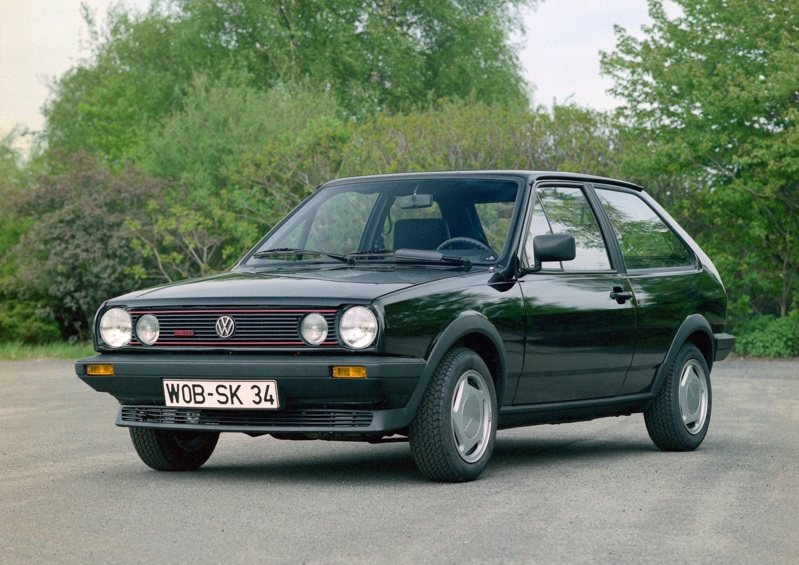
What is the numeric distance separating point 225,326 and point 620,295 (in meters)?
2.81

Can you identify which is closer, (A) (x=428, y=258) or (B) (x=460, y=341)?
(B) (x=460, y=341)

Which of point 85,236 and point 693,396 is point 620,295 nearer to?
point 693,396

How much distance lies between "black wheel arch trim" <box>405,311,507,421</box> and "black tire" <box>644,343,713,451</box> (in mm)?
1895

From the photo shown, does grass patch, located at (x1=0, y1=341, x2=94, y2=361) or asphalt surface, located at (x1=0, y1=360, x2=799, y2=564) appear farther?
grass patch, located at (x1=0, y1=341, x2=94, y2=361)

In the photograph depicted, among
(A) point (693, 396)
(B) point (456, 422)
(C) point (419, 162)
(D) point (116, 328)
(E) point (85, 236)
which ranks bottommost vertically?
(A) point (693, 396)

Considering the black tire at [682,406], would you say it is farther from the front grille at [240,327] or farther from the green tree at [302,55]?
the green tree at [302,55]

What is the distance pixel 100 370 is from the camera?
26.0ft

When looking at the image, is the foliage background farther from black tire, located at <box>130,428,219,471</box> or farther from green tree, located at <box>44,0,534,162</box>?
black tire, located at <box>130,428,219,471</box>

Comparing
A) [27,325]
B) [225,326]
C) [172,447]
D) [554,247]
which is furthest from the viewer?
[27,325]

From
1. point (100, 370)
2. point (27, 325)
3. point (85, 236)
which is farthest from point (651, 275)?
Answer: point (27, 325)

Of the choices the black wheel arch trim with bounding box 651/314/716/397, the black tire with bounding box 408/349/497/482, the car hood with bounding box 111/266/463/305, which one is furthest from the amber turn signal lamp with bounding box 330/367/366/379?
the black wheel arch trim with bounding box 651/314/716/397

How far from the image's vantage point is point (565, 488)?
7609 millimetres

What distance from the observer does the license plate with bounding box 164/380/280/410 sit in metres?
7.35

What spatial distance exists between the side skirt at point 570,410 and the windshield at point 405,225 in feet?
2.95
